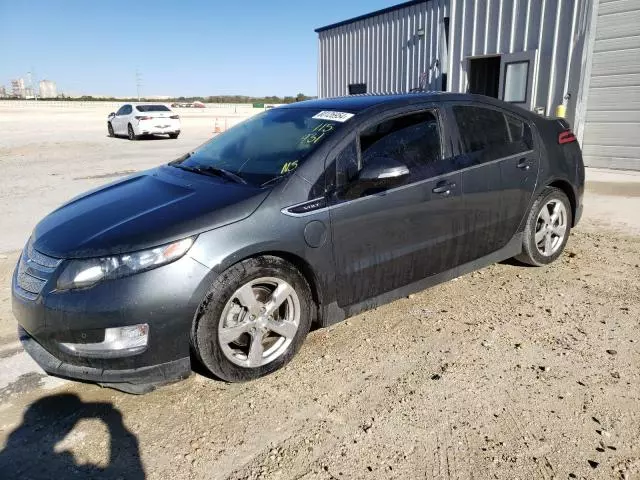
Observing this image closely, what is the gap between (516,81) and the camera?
10.9 meters

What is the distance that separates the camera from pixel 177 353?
2.77 meters

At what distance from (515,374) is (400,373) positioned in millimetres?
672

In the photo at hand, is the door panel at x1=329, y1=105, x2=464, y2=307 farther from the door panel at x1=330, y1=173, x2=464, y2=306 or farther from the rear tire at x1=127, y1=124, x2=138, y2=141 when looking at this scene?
the rear tire at x1=127, y1=124, x2=138, y2=141

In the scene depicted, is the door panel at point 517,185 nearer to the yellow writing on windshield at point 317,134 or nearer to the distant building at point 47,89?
the yellow writing on windshield at point 317,134

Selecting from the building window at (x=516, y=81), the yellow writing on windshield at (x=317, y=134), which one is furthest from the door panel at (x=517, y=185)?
the building window at (x=516, y=81)

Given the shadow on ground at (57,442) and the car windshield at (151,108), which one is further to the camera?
the car windshield at (151,108)

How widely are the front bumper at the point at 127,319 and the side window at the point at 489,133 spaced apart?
2.32 meters

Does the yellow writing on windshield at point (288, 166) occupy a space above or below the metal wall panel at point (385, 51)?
below

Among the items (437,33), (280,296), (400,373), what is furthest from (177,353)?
(437,33)

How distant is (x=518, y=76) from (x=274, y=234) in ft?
31.6

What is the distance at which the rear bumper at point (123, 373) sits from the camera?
2.69 m

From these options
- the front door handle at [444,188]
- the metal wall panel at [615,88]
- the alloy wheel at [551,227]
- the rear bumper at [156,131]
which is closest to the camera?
the front door handle at [444,188]

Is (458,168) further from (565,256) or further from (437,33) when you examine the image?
(437,33)

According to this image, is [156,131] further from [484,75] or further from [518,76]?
[518,76]
